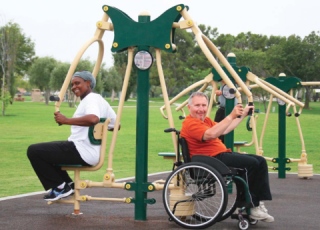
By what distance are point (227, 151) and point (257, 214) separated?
0.67 meters

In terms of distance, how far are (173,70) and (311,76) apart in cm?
4917

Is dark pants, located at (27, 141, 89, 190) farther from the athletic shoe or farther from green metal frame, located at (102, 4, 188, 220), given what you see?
green metal frame, located at (102, 4, 188, 220)

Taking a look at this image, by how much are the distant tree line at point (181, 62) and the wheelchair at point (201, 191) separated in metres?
32.0

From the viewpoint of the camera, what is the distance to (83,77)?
5539 mm

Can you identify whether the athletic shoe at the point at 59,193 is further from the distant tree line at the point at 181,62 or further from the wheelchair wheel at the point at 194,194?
the distant tree line at the point at 181,62

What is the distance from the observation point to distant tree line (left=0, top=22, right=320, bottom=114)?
57.1 m

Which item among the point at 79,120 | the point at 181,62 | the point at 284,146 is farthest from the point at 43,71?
the point at 79,120

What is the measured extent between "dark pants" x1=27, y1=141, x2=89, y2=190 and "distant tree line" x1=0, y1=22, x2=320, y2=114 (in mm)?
31313

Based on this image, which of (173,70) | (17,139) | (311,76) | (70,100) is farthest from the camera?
(173,70)

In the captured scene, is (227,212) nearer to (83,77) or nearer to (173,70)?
(83,77)

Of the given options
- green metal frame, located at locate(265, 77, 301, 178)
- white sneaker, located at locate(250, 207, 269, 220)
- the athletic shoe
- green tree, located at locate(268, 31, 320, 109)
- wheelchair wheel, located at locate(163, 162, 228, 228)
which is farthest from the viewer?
green tree, located at locate(268, 31, 320, 109)

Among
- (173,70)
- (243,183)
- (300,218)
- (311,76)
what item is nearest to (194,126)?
(243,183)

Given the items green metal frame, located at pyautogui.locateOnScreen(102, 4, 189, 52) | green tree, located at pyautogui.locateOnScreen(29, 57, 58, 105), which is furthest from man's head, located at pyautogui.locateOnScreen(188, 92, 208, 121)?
green tree, located at pyautogui.locateOnScreen(29, 57, 58, 105)

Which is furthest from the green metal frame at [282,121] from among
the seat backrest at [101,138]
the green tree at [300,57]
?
the green tree at [300,57]
